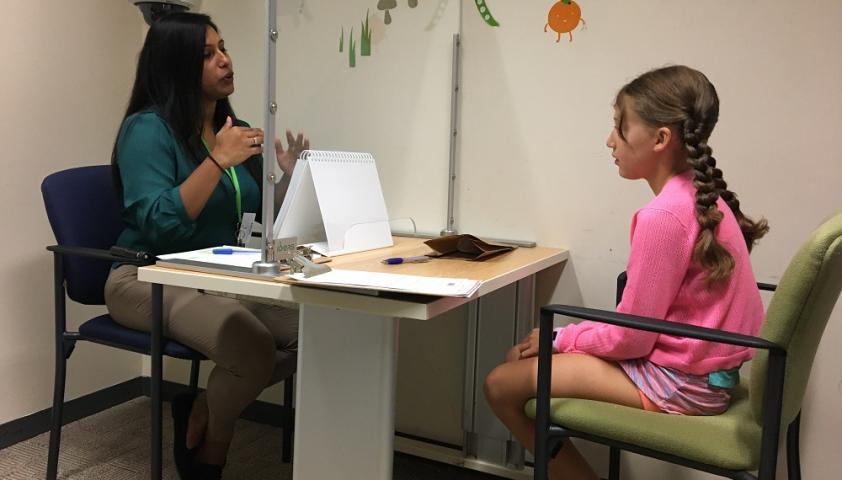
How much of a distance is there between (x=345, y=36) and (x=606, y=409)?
1.17 m

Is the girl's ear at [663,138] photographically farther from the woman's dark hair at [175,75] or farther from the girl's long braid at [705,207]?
the woman's dark hair at [175,75]

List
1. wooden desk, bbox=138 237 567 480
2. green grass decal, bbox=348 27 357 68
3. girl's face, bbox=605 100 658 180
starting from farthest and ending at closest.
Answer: green grass decal, bbox=348 27 357 68, girl's face, bbox=605 100 658 180, wooden desk, bbox=138 237 567 480

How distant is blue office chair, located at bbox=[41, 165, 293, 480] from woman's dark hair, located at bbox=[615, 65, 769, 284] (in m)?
1.13

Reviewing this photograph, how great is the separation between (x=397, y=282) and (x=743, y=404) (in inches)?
26.6

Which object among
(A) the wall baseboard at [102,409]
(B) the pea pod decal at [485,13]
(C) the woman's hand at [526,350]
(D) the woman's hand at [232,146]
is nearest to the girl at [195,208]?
(D) the woman's hand at [232,146]

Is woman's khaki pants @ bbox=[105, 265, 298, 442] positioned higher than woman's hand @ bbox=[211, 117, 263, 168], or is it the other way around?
woman's hand @ bbox=[211, 117, 263, 168]

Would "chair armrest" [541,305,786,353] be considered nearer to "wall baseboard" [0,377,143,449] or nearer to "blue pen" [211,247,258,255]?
"blue pen" [211,247,258,255]

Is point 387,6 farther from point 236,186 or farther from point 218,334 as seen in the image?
point 218,334

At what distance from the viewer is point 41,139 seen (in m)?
2.02

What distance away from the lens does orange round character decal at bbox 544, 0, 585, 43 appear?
173 centimetres

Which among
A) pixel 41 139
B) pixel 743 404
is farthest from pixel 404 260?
pixel 41 139

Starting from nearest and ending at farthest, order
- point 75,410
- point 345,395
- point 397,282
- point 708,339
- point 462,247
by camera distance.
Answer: point 708,339
point 397,282
point 345,395
point 462,247
point 75,410

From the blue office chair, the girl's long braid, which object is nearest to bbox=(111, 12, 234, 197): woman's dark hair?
the blue office chair

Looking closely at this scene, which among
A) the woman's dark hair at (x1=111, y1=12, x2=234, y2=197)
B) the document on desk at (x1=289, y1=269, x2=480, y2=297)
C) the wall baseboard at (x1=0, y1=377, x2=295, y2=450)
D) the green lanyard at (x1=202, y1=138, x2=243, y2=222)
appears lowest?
the wall baseboard at (x1=0, y1=377, x2=295, y2=450)
